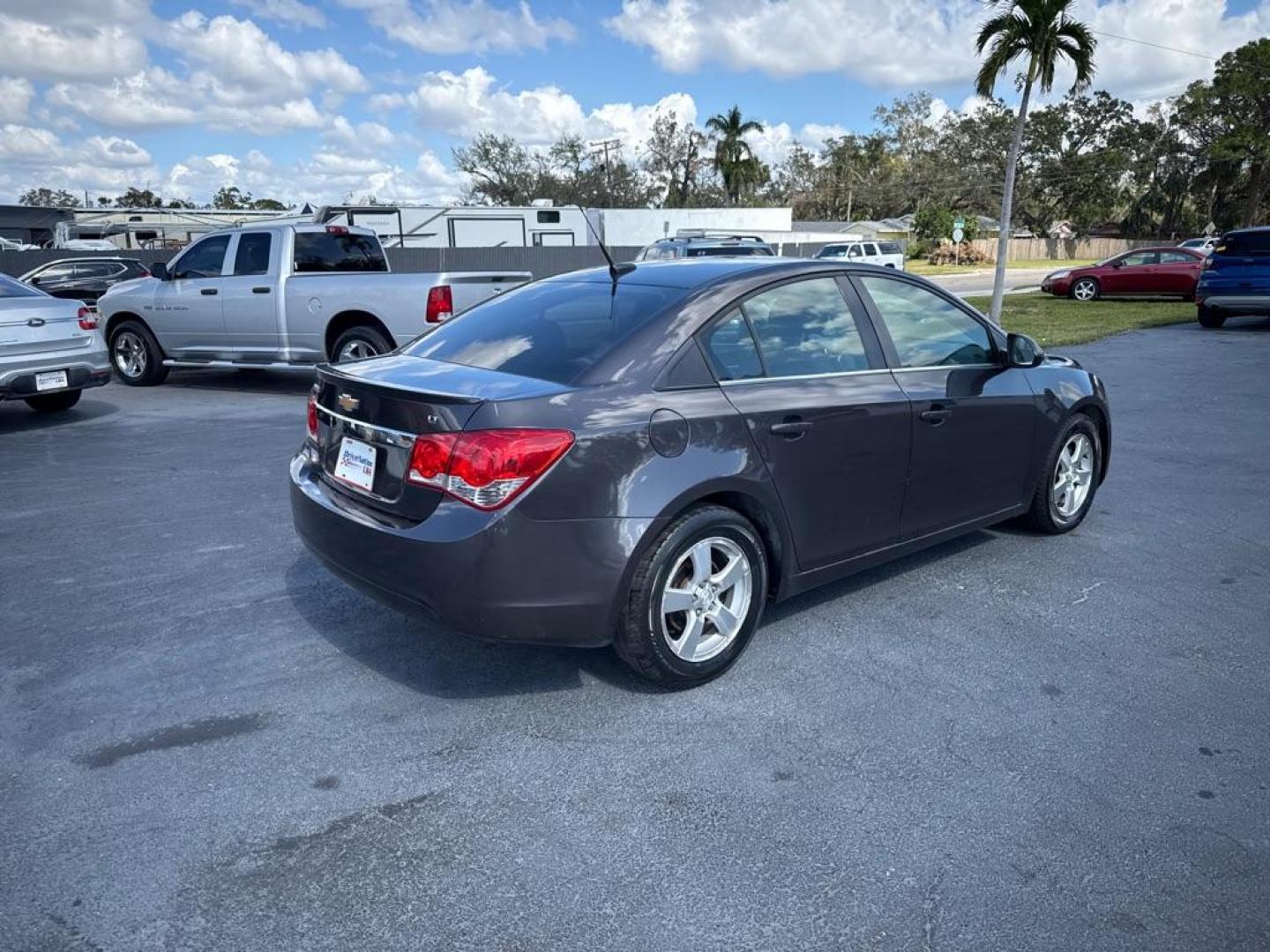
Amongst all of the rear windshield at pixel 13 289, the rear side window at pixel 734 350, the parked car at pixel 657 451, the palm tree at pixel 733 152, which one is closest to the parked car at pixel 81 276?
the rear windshield at pixel 13 289

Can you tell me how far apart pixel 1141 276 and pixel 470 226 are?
18.8m

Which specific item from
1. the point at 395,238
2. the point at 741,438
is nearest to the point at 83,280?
the point at 395,238

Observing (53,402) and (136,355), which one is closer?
(53,402)

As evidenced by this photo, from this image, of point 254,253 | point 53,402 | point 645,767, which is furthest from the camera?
point 254,253

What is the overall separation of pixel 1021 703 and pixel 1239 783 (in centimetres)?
71

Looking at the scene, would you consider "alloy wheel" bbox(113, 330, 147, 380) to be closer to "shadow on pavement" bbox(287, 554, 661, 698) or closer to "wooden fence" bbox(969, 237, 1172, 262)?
"shadow on pavement" bbox(287, 554, 661, 698)

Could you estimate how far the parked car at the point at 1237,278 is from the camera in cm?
1700

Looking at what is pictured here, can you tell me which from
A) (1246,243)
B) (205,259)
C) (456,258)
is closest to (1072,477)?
(205,259)

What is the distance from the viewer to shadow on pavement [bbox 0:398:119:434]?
29.8 ft

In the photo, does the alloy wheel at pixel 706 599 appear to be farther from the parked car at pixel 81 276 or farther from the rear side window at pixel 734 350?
the parked car at pixel 81 276

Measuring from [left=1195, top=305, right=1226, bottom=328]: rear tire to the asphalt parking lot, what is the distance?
15161mm

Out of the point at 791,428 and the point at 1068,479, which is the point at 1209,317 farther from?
the point at 791,428

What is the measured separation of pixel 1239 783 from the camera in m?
3.01

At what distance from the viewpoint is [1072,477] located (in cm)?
552
